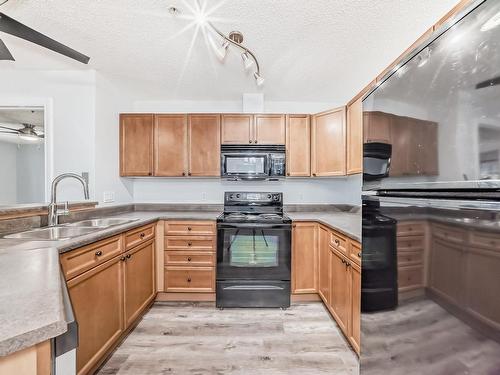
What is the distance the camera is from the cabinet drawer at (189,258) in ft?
8.54

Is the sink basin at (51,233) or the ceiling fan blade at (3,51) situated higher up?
the ceiling fan blade at (3,51)

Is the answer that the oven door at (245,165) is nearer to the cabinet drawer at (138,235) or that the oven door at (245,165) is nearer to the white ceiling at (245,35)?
the white ceiling at (245,35)

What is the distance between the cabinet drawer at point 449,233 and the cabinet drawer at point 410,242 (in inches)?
2.5

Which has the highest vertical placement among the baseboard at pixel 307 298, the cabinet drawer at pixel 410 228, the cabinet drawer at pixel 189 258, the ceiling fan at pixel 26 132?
the ceiling fan at pixel 26 132

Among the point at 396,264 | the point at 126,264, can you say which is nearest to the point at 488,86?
the point at 396,264

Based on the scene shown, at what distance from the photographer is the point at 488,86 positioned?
1.79ft

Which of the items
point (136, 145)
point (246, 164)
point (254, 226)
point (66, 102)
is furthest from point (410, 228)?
point (66, 102)

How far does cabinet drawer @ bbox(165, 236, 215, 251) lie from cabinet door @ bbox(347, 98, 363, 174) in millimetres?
1672

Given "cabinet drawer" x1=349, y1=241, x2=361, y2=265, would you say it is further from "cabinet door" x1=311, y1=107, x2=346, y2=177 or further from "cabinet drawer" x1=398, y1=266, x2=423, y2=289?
"cabinet door" x1=311, y1=107, x2=346, y2=177

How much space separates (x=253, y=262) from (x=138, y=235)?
115 centimetres

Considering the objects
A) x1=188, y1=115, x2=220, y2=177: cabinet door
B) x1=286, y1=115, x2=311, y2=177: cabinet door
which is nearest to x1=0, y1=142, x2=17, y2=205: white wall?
x1=188, y1=115, x2=220, y2=177: cabinet door

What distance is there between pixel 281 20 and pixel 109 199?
2.48 meters

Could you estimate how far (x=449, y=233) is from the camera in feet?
2.12

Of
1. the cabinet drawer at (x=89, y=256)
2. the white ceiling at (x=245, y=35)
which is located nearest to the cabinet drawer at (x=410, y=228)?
the white ceiling at (x=245, y=35)
